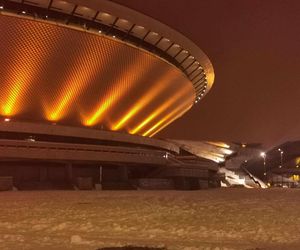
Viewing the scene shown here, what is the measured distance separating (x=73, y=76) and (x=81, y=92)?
1.86m

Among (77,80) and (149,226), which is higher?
(77,80)

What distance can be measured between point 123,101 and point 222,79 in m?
15.6

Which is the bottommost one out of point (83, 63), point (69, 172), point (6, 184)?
point (6, 184)

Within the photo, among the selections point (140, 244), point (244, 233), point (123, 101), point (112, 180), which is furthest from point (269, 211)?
point (123, 101)

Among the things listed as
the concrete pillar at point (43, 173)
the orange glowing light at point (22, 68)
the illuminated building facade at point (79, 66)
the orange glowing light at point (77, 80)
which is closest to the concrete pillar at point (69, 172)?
the illuminated building facade at point (79, 66)

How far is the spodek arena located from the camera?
1147 inches

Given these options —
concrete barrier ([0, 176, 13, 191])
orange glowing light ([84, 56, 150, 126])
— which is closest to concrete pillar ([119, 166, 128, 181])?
orange glowing light ([84, 56, 150, 126])

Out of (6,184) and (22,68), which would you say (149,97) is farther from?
(6,184)

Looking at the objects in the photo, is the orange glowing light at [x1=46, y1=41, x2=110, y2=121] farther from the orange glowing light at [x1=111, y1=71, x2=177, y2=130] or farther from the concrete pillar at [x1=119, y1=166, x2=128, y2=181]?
the orange glowing light at [x1=111, y1=71, x2=177, y2=130]

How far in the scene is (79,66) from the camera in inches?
1319

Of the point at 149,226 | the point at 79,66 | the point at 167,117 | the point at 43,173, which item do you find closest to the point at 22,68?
the point at 79,66

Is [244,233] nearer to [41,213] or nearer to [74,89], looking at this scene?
[41,213]

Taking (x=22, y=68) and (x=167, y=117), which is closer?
(x=22, y=68)

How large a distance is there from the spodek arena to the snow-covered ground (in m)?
13.6
